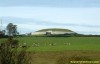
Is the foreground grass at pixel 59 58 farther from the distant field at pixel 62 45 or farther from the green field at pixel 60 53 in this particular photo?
the distant field at pixel 62 45

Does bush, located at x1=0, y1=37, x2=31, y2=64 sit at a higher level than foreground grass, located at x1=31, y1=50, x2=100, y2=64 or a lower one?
higher

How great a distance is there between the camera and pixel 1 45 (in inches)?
501

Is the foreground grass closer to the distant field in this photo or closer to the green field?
the green field

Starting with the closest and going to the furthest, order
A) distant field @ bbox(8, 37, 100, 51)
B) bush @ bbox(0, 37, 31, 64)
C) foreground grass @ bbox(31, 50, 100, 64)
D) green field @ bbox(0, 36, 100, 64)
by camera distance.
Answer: bush @ bbox(0, 37, 31, 64)
foreground grass @ bbox(31, 50, 100, 64)
green field @ bbox(0, 36, 100, 64)
distant field @ bbox(8, 37, 100, 51)

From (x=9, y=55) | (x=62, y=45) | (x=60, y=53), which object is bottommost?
(x=62, y=45)

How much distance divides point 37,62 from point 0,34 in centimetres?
1929

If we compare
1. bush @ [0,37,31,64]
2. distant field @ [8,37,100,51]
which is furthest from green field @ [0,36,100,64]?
bush @ [0,37,31,64]

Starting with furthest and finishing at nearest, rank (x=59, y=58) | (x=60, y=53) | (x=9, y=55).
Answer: (x=60, y=53)
(x=59, y=58)
(x=9, y=55)

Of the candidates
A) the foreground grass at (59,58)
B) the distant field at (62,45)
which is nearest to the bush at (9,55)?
the distant field at (62,45)

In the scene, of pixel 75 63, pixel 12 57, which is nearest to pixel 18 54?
pixel 12 57

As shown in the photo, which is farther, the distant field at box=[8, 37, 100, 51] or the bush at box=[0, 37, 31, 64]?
the distant field at box=[8, 37, 100, 51]

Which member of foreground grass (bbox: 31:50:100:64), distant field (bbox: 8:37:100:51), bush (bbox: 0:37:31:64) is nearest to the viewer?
bush (bbox: 0:37:31:64)

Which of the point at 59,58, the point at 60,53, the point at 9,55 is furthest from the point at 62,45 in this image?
the point at 9,55

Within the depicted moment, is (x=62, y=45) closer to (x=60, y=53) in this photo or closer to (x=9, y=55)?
(x=60, y=53)
